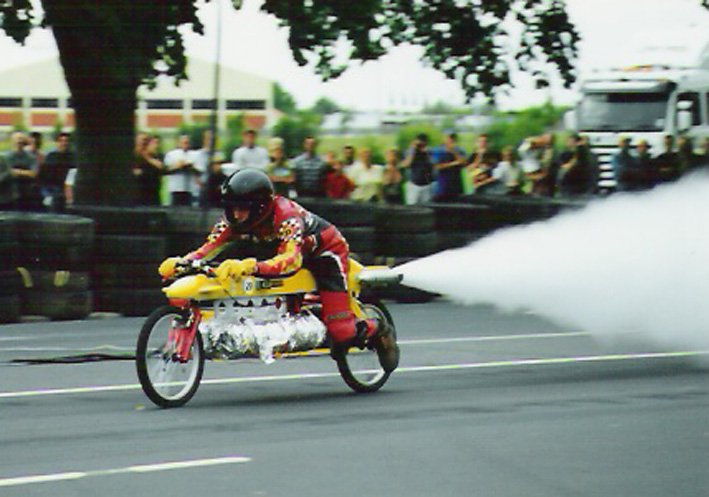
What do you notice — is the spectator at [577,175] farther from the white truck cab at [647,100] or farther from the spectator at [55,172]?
the white truck cab at [647,100]

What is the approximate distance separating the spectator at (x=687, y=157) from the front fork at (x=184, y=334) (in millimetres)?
15685

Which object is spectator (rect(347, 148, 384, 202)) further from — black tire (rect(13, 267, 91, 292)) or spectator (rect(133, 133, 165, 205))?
black tire (rect(13, 267, 91, 292))

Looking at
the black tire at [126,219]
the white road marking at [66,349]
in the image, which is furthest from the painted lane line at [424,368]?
the black tire at [126,219]

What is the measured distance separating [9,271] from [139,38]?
15.1 ft

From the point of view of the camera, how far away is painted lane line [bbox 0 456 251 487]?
8141 mm

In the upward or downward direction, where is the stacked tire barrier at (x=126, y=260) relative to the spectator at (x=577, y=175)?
downward

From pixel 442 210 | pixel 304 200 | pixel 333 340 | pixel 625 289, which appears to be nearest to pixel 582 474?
pixel 333 340

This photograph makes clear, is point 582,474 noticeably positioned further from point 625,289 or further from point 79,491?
point 625,289

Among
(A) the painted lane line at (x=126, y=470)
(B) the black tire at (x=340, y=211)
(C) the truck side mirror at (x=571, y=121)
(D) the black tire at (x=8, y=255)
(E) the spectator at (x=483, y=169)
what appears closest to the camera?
(A) the painted lane line at (x=126, y=470)

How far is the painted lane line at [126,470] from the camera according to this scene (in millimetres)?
8141

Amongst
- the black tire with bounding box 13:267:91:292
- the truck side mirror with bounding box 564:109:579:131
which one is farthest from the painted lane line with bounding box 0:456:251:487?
the truck side mirror with bounding box 564:109:579:131

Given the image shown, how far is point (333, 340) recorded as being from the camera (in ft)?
37.5

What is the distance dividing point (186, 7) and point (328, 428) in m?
12.5

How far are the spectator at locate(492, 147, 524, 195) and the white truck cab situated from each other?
1064 centimetres
